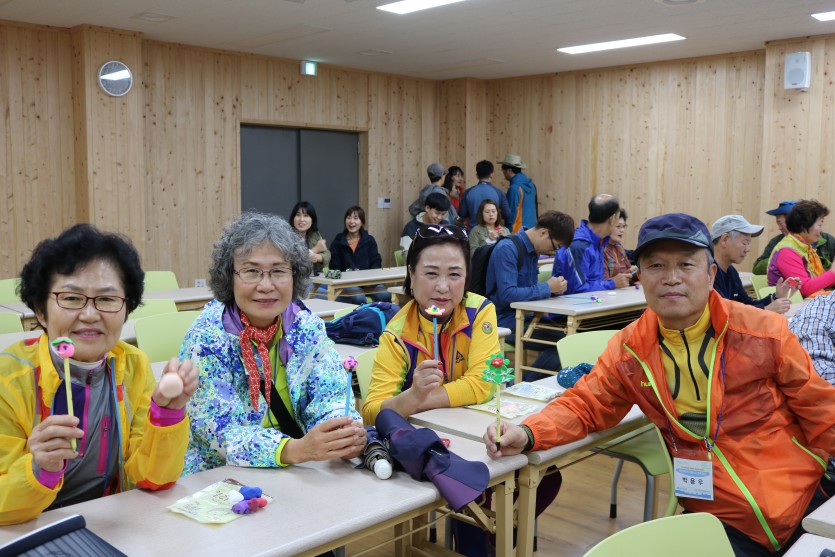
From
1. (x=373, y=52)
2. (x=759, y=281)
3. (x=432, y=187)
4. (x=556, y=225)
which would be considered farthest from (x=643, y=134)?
(x=556, y=225)

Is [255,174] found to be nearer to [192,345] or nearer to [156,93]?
[156,93]

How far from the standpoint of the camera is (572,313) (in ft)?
14.7

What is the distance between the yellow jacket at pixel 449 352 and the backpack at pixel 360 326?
3.19 feet

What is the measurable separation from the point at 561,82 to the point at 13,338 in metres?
7.90

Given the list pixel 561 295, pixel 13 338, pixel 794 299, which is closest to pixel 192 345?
pixel 13 338

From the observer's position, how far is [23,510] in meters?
1.51

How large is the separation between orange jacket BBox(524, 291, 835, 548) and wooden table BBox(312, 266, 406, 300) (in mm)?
3984

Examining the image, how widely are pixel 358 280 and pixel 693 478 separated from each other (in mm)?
4245

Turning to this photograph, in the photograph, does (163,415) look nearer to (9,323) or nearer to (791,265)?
(9,323)

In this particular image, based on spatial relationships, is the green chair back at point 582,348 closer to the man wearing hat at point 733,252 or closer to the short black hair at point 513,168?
the man wearing hat at point 733,252

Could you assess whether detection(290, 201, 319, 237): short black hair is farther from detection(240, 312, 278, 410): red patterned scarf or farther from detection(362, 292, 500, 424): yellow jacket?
detection(240, 312, 278, 410): red patterned scarf

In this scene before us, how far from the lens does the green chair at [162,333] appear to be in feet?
11.0

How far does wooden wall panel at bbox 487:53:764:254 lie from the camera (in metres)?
8.38

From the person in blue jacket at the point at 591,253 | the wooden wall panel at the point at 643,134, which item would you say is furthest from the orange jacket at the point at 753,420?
the wooden wall panel at the point at 643,134
